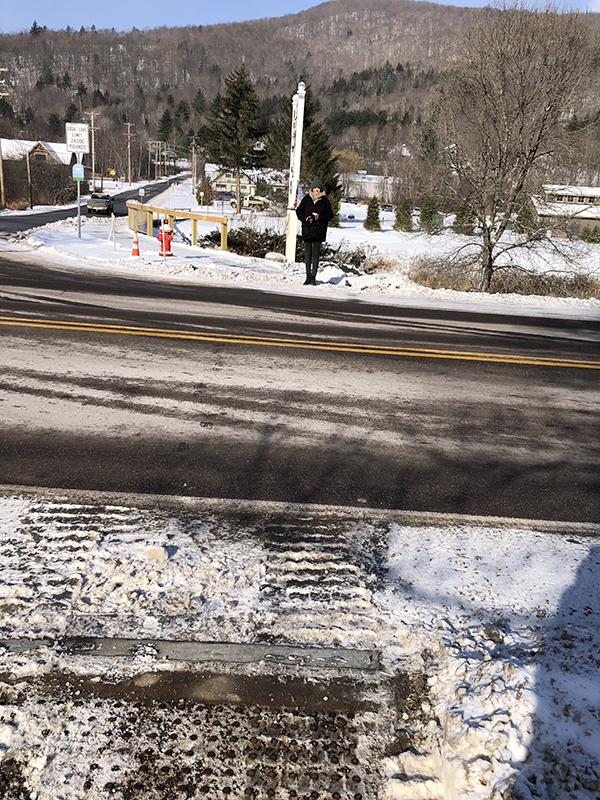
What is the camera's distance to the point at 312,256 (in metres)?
13.2

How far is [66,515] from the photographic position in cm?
326

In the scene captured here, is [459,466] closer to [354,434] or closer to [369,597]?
[354,434]

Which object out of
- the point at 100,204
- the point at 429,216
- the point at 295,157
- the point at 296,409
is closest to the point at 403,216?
the point at 100,204

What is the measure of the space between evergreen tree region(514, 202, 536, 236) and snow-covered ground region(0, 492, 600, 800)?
1571 cm

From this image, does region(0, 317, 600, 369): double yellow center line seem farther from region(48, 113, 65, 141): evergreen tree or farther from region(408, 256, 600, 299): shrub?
region(48, 113, 65, 141): evergreen tree

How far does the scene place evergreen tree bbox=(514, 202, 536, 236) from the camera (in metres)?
17.1

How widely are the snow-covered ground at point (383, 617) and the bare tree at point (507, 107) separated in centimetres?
1588

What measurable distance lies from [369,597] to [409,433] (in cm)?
212

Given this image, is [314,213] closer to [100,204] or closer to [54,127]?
[100,204]

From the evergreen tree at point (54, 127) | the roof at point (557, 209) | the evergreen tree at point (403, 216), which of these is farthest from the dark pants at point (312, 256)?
the evergreen tree at point (54, 127)

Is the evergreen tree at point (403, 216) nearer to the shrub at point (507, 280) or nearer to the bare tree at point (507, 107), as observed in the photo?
the shrub at point (507, 280)

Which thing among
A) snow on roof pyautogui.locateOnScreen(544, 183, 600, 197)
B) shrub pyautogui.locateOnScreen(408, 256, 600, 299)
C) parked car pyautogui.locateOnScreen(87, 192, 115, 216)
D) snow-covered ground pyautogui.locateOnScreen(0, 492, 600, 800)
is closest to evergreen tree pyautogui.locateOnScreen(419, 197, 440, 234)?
shrub pyautogui.locateOnScreen(408, 256, 600, 299)

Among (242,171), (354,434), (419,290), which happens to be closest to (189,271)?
(419,290)

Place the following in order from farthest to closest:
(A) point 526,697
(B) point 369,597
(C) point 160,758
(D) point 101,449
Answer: (D) point 101,449 → (B) point 369,597 → (A) point 526,697 → (C) point 160,758
